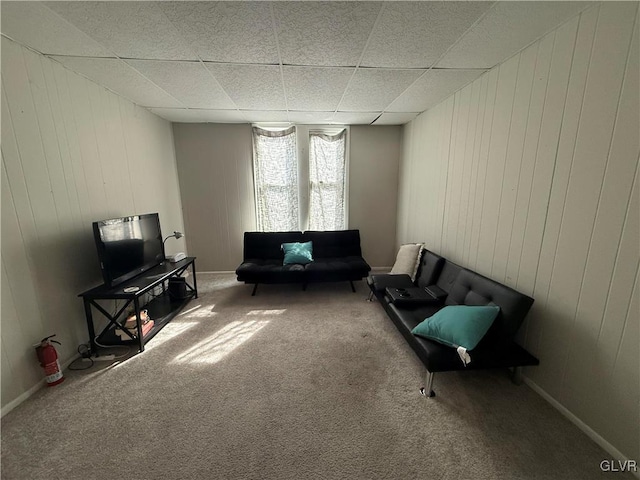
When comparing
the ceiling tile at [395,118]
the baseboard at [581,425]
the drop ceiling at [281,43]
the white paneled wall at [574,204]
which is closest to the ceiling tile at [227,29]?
the drop ceiling at [281,43]

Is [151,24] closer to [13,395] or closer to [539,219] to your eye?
[13,395]

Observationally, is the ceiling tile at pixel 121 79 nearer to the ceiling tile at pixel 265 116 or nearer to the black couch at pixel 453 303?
the ceiling tile at pixel 265 116

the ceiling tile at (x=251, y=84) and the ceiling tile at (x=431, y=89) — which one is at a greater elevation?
the ceiling tile at (x=251, y=84)

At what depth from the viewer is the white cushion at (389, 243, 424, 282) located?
9.83ft

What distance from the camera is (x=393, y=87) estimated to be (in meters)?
2.45

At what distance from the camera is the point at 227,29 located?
1.56m

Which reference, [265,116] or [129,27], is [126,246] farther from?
[265,116]

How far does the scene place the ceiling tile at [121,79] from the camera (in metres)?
1.94

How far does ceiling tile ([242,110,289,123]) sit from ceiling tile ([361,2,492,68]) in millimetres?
1630

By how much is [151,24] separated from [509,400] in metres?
3.44
